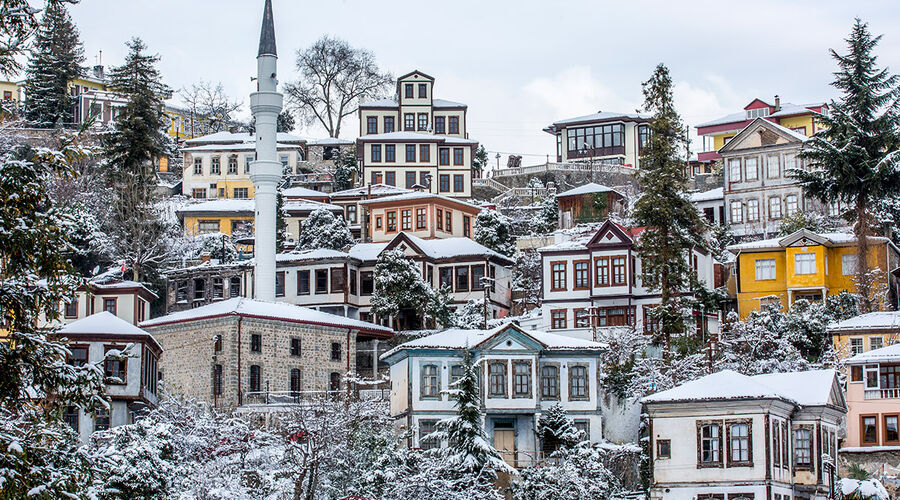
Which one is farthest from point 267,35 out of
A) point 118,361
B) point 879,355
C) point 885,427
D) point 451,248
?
point 885,427

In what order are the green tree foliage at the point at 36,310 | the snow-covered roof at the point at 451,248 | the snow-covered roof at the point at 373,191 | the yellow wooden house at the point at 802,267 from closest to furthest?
the green tree foliage at the point at 36,310 < the yellow wooden house at the point at 802,267 < the snow-covered roof at the point at 451,248 < the snow-covered roof at the point at 373,191

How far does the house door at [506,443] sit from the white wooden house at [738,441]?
21.6ft

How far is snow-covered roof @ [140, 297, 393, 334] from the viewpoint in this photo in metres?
53.8

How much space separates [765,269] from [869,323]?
32.9 feet

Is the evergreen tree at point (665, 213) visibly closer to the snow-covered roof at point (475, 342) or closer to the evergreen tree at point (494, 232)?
the snow-covered roof at point (475, 342)

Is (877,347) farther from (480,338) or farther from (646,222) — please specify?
(480,338)

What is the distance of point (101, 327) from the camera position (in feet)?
163

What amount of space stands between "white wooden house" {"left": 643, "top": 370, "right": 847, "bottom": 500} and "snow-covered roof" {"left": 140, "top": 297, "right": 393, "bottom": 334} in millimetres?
18882

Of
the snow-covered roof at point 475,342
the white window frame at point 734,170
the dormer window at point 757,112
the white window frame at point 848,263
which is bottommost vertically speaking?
the snow-covered roof at point 475,342

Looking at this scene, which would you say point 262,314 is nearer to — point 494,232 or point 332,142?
point 494,232

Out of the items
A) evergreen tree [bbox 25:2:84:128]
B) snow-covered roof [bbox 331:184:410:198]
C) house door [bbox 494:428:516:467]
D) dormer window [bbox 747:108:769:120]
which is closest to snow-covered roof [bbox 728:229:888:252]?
house door [bbox 494:428:516:467]

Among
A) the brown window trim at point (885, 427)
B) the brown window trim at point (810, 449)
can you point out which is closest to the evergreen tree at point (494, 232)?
the brown window trim at point (885, 427)

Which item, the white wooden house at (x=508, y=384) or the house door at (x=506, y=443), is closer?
the house door at (x=506, y=443)

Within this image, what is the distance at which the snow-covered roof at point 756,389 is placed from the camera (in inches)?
1559
